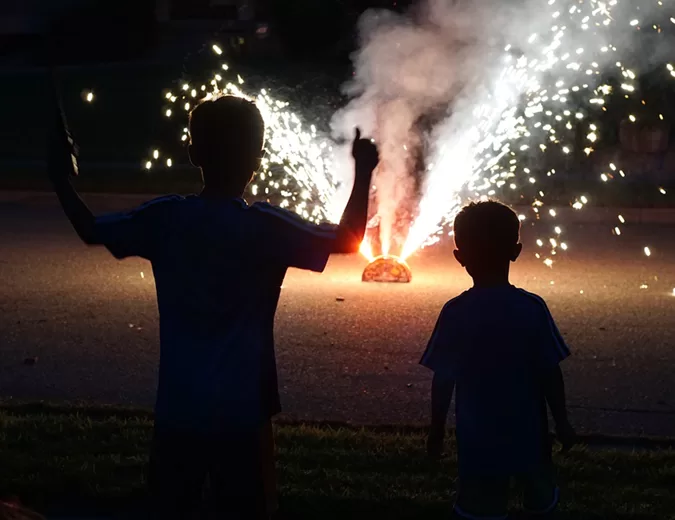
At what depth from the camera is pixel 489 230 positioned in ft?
11.4

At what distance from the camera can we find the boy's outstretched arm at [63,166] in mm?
3137

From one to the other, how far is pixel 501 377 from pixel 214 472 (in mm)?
910

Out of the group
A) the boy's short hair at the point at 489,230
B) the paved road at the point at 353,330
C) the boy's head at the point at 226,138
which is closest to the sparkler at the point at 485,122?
the paved road at the point at 353,330

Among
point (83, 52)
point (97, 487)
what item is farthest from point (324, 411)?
point (83, 52)

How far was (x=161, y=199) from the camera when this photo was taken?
308 cm

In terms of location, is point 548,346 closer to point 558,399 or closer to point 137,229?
point 558,399

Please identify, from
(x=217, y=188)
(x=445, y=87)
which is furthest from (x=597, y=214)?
(x=217, y=188)

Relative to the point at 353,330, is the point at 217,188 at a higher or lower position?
lower

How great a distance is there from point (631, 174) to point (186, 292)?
17329 mm

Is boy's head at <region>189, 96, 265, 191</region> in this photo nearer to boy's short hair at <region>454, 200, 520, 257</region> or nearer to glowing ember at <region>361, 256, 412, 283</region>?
boy's short hair at <region>454, 200, 520, 257</region>

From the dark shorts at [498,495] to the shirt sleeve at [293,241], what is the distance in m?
0.89

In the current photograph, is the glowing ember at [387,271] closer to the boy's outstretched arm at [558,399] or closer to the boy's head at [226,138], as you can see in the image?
the boy's outstretched arm at [558,399]

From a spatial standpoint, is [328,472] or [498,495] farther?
[328,472]

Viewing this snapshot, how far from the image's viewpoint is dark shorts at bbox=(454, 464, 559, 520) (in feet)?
11.1
